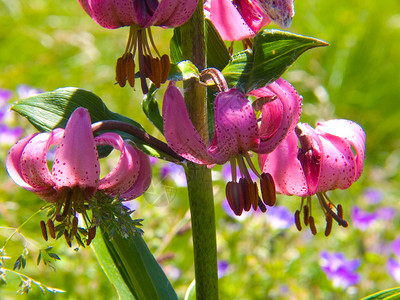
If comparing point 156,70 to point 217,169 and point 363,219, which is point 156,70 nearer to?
point 363,219

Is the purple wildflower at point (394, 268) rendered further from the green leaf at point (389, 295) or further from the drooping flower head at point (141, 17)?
the drooping flower head at point (141, 17)

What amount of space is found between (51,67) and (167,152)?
2.45 metres

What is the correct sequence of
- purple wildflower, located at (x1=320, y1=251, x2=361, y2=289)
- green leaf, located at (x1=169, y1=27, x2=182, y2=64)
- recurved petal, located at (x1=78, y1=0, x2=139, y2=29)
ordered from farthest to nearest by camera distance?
purple wildflower, located at (x1=320, y1=251, x2=361, y2=289)
green leaf, located at (x1=169, y1=27, x2=182, y2=64)
recurved petal, located at (x1=78, y1=0, x2=139, y2=29)

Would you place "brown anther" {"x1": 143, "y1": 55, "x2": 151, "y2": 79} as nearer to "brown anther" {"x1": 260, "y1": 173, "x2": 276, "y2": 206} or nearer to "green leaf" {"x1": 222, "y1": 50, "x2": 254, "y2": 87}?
"green leaf" {"x1": 222, "y1": 50, "x2": 254, "y2": 87}

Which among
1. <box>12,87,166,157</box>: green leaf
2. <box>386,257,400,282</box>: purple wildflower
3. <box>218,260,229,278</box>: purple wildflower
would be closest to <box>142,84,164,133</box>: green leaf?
<box>12,87,166,157</box>: green leaf

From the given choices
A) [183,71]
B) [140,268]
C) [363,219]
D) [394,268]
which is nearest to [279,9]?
[183,71]

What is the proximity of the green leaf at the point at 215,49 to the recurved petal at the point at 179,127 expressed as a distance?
0.65ft

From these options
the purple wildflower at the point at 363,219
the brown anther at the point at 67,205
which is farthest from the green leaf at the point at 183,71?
the purple wildflower at the point at 363,219

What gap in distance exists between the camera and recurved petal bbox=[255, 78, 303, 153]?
783 millimetres

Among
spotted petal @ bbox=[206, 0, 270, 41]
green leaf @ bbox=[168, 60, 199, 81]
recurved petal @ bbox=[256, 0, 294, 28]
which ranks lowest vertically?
green leaf @ bbox=[168, 60, 199, 81]

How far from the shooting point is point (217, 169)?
8.56 ft

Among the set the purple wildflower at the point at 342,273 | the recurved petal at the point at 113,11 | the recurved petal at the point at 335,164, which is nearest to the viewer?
the recurved petal at the point at 113,11

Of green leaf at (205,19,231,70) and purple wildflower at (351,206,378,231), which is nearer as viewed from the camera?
green leaf at (205,19,231,70)

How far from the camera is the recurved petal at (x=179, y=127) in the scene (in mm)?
741
